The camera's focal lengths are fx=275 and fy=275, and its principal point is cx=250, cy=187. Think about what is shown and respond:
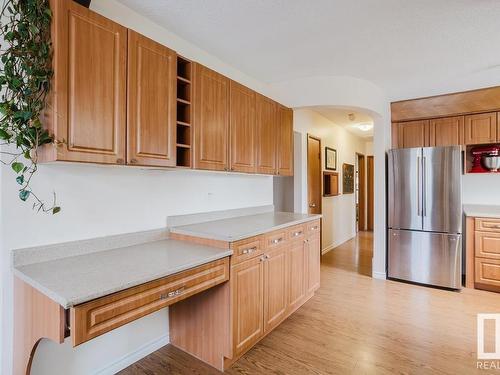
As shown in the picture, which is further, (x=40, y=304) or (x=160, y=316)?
(x=160, y=316)

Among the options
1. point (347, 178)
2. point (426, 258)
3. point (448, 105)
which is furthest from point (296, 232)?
point (347, 178)

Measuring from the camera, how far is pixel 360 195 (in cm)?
750

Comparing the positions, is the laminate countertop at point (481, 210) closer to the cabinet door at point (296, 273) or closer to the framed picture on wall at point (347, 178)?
the cabinet door at point (296, 273)

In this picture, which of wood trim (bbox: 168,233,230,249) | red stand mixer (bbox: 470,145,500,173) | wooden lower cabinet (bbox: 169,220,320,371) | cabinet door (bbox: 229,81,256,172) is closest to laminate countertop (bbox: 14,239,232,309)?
wood trim (bbox: 168,233,230,249)

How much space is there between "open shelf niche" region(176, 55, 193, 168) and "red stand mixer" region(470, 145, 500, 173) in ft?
12.4

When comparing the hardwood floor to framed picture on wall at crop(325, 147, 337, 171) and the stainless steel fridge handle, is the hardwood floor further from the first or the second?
framed picture on wall at crop(325, 147, 337, 171)

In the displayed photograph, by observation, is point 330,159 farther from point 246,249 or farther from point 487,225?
point 246,249

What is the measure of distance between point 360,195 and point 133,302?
282 inches

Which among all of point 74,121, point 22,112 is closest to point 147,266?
point 74,121

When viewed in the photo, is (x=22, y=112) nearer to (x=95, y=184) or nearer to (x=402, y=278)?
(x=95, y=184)

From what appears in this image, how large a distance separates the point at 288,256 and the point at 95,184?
1.72 m

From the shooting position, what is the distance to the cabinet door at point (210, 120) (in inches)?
83.1

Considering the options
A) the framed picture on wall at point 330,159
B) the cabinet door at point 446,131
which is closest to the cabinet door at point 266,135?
the cabinet door at point 446,131

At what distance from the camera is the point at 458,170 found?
3230 millimetres
